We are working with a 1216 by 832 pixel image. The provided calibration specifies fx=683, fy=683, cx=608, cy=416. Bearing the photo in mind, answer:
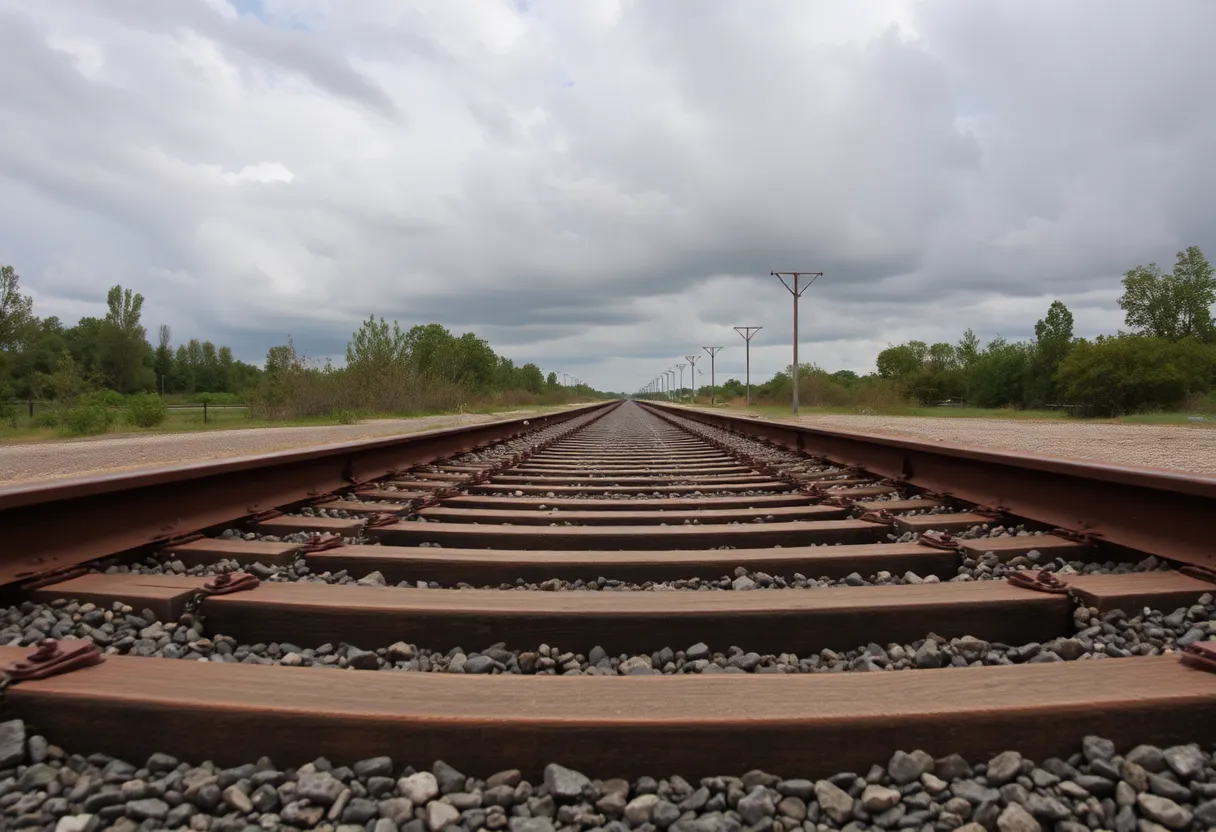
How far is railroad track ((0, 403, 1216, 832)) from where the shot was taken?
129 centimetres

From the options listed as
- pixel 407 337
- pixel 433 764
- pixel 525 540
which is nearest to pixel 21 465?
pixel 525 540

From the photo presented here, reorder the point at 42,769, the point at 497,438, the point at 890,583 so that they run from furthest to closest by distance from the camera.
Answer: the point at 497,438, the point at 890,583, the point at 42,769

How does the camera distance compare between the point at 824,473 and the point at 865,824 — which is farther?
the point at 824,473

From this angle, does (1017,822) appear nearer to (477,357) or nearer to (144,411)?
(144,411)

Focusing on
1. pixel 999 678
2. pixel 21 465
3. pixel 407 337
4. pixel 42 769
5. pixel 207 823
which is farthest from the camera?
pixel 407 337

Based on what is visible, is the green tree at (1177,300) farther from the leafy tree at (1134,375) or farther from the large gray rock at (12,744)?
the large gray rock at (12,744)

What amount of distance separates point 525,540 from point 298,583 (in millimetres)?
1043

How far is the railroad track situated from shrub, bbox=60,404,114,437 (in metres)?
18.1

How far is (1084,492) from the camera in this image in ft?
10.1

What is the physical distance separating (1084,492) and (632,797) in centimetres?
275

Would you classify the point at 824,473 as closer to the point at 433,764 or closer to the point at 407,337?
the point at 433,764

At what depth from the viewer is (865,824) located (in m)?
1.26

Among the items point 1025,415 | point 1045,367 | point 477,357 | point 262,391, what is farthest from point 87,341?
point 1045,367

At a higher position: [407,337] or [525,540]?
[407,337]
